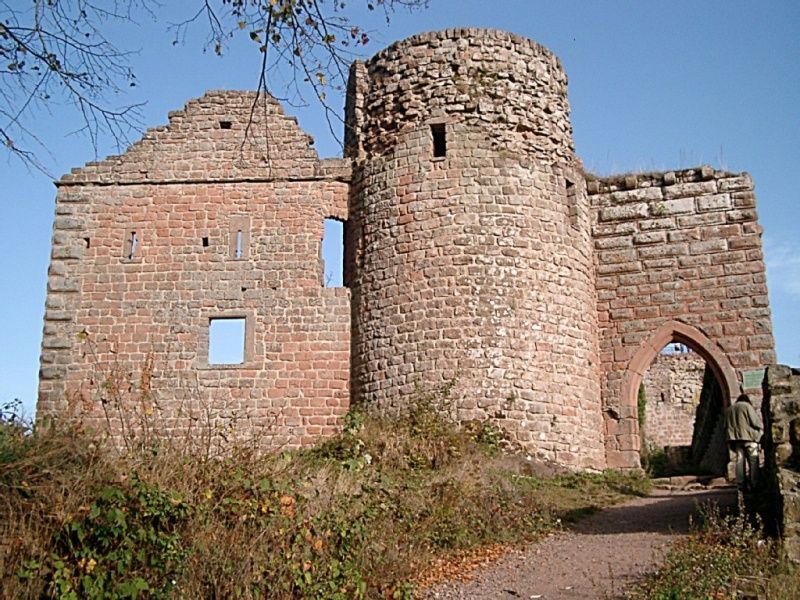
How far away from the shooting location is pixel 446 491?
9672 millimetres

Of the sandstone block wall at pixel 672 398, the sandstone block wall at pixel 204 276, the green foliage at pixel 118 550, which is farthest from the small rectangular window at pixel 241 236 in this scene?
the sandstone block wall at pixel 672 398

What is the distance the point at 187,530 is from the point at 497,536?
12.4 ft

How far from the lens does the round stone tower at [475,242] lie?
44.1ft

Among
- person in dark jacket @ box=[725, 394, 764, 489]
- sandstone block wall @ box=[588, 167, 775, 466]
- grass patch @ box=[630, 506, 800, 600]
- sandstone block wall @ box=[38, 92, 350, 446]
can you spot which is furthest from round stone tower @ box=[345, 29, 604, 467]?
grass patch @ box=[630, 506, 800, 600]

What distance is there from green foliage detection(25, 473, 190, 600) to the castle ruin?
7298mm

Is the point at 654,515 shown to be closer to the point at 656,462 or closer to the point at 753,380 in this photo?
the point at 753,380

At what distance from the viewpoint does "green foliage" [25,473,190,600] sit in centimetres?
592

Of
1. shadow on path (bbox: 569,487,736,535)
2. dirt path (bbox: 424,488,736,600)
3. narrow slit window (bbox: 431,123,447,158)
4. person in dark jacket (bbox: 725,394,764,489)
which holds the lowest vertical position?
dirt path (bbox: 424,488,736,600)

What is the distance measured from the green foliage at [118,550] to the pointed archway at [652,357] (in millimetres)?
9776

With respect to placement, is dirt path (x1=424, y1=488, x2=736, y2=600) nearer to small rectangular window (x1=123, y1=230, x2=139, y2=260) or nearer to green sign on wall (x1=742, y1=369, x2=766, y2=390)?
green sign on wall (x1=742, y1=369, x2=766, y2=390)

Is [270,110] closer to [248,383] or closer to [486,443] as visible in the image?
[248,383]

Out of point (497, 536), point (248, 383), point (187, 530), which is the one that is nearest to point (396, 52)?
point (248, 383)

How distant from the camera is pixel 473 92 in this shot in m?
14.6

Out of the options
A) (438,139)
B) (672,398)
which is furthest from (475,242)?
(672,398)
